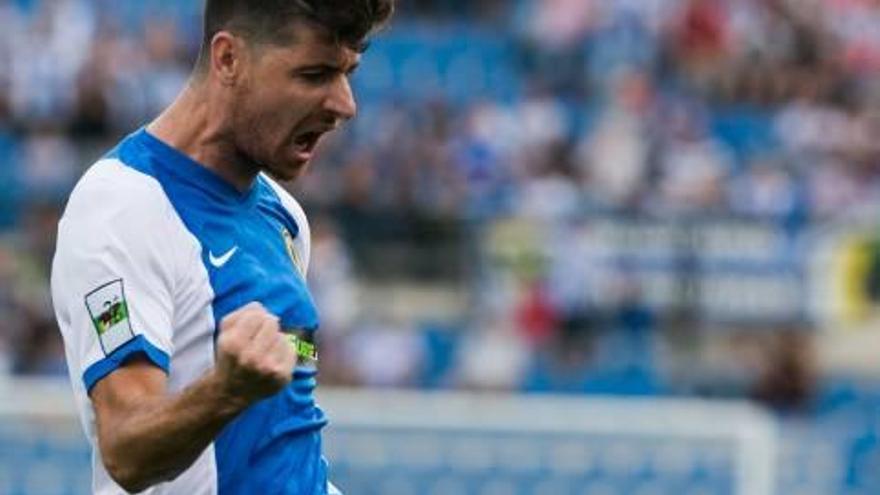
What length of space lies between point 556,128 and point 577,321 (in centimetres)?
269

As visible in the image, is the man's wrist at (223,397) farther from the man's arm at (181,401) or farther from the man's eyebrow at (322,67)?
the man's eyebrow at (322,67)

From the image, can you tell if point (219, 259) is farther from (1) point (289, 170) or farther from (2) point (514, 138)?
(2) point (514, 138)

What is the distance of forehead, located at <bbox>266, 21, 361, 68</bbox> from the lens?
15.3ft

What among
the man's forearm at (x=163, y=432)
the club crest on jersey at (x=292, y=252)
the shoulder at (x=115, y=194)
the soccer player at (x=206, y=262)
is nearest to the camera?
the man's forearm at (x=163, y=432)

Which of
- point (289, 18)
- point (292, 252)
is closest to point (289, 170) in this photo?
point (289, 18)

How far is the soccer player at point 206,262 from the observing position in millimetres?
4488

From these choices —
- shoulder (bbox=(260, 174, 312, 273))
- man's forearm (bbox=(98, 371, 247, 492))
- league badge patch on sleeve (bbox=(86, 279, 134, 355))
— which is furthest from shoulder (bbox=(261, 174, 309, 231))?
man's forearm (bbox=(98, 371, 247, 492))

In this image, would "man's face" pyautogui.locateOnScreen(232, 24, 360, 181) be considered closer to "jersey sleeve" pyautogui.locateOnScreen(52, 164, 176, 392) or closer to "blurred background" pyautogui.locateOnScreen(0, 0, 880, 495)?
"jersey sleeve" pyautogui.locateOnScreen(52, 164, 176, 392)

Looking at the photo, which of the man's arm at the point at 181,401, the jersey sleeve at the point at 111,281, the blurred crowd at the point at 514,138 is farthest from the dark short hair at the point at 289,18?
the blurred crowd at the point at 514,138

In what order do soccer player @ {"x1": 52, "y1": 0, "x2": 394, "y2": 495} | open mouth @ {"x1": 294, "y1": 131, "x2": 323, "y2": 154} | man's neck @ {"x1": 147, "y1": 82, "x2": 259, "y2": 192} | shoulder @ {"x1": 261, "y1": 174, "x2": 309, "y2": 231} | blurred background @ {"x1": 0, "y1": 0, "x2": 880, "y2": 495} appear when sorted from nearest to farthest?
soccer player @ {"x1": 52, "y1": 0, "x2": 394, "y2": 495} → open mouth @ {"x1": 294, "y1": 131, "x2": 323, "y2": 154} → man's neck @ {"x1": 147, "y1": 82, "x2": 259, "y2": 192} → shoulder @ {"x1": 261, "y1": 174, "x2": 309, "y2": 231} → blurred background @ {"x1": 0, "y1": 0, "x2": 880, "y2": 495}

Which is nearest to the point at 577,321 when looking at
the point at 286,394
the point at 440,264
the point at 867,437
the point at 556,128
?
the point at 440,264

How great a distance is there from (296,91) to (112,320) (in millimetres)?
545

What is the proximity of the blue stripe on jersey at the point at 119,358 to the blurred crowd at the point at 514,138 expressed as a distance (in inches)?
410

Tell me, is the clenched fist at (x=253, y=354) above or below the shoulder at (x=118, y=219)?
below
